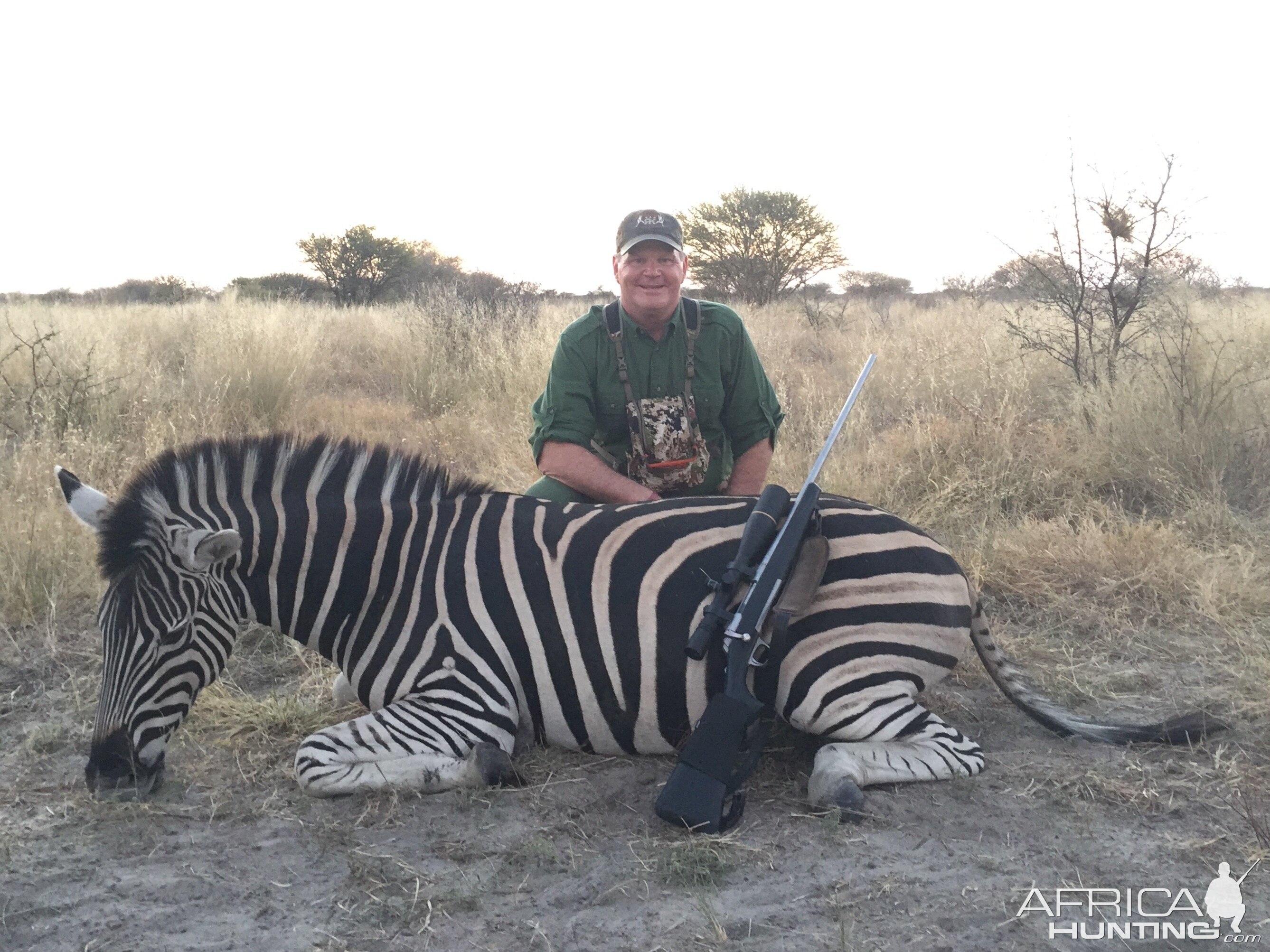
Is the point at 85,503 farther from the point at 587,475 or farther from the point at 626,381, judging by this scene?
the point at 626,381

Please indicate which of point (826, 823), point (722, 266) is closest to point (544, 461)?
point (826, 823)

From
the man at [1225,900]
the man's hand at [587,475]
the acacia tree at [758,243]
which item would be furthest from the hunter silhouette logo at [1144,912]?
the acacia tree at [758,243]

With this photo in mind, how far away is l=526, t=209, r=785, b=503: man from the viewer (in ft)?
14.0

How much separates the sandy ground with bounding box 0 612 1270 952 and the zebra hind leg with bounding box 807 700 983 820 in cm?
5

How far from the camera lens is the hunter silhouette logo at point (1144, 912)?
7.41 ft

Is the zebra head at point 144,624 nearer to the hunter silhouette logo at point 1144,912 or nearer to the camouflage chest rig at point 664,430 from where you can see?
the camouflage chest rig at point 664,430

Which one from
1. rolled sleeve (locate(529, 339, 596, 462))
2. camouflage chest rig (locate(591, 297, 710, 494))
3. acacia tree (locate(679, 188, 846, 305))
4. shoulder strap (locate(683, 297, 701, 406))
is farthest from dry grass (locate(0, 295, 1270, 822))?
acacia tree (locate(679, 188, 846, 305))

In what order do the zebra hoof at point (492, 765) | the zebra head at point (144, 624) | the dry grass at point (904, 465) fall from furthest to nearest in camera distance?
the dry grass at point (904, 465)
the zebra hoof at point (492, 765)
the zebra head at point (144, 624)

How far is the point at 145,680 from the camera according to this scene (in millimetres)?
2812

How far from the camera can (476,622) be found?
9.86ft

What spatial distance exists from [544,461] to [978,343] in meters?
5.81

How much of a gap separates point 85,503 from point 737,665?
76.0 inches

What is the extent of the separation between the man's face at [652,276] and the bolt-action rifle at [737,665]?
4.86 ft

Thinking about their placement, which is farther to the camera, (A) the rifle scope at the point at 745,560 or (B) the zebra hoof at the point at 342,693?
(B) the zebra hoof at the point at 342,693
